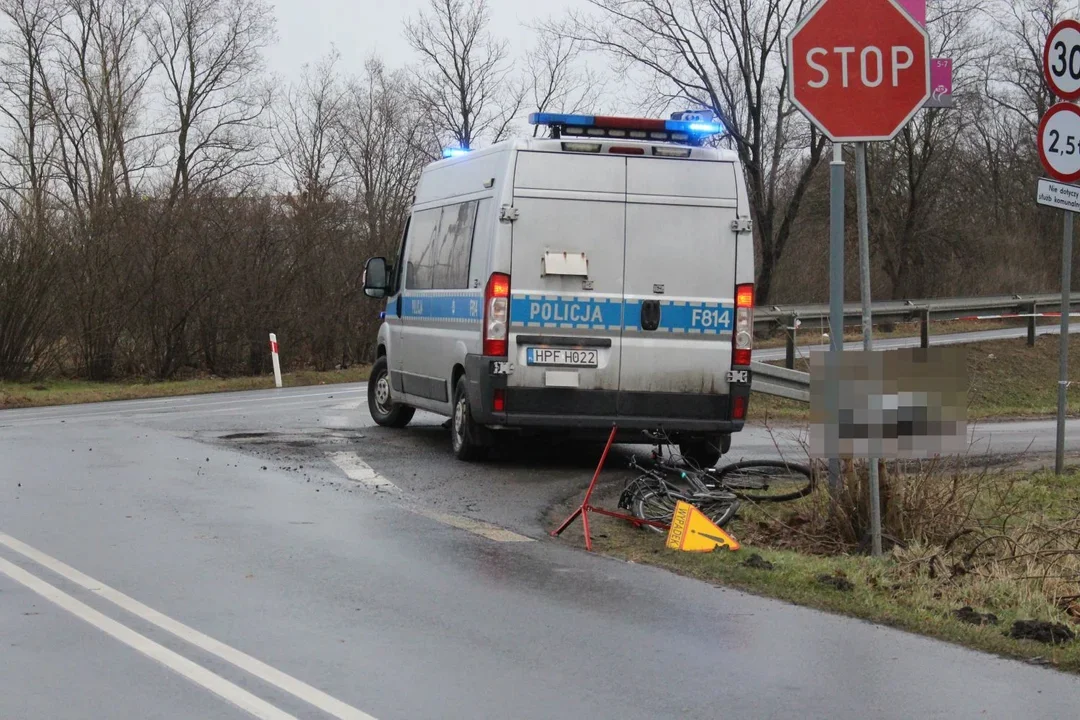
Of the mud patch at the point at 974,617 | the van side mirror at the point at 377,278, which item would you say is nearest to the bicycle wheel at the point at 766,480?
the mud patch at the point at 974,617

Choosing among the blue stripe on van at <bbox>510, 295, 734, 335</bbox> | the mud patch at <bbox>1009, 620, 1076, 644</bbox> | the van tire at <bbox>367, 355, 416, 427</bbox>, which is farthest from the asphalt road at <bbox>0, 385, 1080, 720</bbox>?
the van tire at <bbox>367, 355, 416, 427</bbox>

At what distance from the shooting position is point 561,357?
11250 millimetres

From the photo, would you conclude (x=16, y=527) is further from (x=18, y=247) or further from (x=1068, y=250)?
(x=18, y=247)

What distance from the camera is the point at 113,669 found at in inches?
210

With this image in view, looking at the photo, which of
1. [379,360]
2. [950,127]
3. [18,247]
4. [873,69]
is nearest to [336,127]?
[950,127]

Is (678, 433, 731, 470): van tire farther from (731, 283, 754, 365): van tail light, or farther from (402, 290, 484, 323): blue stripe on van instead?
(402, 290, 484, 323): blue stripe on van

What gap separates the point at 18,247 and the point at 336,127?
27.8 meters

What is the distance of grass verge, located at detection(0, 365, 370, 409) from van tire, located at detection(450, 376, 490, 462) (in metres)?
11.9

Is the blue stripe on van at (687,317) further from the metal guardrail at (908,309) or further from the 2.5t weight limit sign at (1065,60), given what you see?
the metal guardrail at (908,309)

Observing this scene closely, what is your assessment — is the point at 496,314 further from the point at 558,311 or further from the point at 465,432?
the point at 465,432

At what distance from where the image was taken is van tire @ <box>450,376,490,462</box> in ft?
38.5

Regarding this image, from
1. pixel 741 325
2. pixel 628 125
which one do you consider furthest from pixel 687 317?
pixel 628 125

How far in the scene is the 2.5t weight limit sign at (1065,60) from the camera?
10406 mm

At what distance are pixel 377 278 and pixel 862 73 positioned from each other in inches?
296
